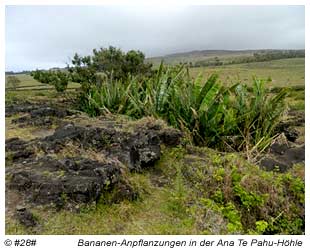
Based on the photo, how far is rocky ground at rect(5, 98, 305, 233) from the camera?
4.14m

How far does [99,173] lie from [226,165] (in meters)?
2.13

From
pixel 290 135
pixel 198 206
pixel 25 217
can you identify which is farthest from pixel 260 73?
pixel 25 217

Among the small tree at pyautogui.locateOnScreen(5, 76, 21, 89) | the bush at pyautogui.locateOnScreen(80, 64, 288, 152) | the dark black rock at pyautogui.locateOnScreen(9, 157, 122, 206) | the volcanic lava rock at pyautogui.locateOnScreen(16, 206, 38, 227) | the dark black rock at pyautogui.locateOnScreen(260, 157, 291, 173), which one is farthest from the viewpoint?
the small tree at pyautogui.locateOnScreen(5, 76, 21, 89)

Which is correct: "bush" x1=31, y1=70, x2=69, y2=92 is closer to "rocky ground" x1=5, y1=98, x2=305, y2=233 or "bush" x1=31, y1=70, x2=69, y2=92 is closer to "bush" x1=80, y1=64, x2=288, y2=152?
"rocky ground" x1=5, y1=98, x2=305, y2=233

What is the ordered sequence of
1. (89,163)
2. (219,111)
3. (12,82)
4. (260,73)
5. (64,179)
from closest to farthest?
(64,179) → (89,163) → (219,111) → (260,73) → (12,82)

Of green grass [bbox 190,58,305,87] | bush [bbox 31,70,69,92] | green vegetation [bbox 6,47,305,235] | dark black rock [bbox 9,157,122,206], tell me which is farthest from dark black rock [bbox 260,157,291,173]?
bush [bbox 31,70,69,92]

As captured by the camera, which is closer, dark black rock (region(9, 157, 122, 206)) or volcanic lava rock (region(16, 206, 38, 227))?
volcanic lava rock (region(16, 206, 38, 227))

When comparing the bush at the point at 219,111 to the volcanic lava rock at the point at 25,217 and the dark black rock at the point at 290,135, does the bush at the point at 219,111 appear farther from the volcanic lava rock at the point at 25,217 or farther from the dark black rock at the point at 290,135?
the volcanic lava rock at the point at 25,217

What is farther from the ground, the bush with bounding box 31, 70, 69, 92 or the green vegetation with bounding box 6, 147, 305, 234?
the bush with bounding box 31, 70, 69, 92

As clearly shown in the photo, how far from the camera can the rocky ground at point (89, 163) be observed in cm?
414

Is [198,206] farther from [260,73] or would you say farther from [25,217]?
[260,73]

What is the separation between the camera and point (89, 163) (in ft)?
15.5

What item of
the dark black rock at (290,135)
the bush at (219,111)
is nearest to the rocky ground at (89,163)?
the bush at (219,111)
